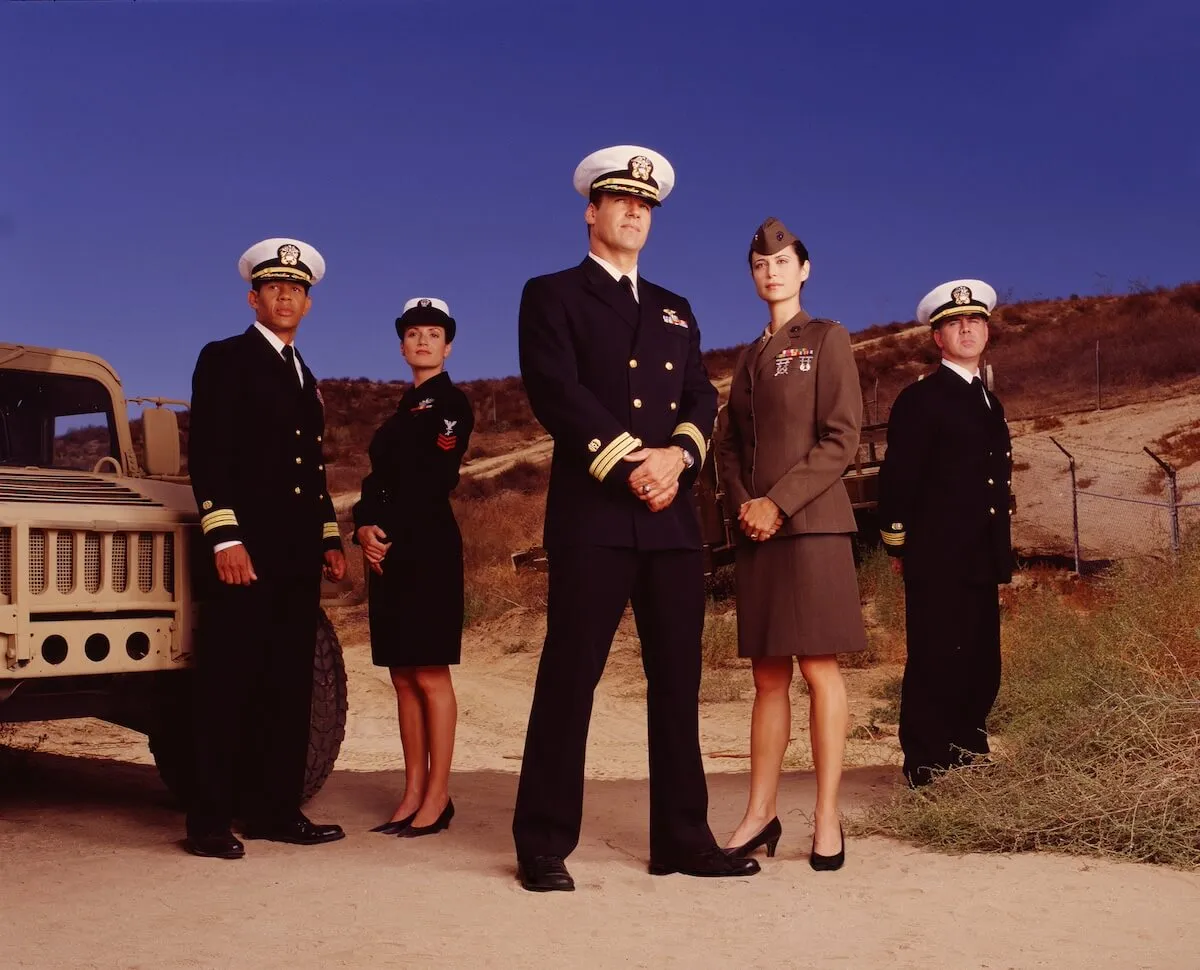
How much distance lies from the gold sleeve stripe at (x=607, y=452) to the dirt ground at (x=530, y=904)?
133 centimetres

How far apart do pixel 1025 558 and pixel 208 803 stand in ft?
37.3

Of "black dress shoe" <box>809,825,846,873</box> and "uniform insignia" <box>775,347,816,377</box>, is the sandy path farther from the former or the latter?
"uniform insignia" <box>775,347,816,377</box>

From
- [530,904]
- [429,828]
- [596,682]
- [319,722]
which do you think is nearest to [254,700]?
[319,722]

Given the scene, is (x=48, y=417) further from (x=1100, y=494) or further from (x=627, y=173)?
(x=1100, y=494)

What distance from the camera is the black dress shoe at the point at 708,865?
4.70 metres

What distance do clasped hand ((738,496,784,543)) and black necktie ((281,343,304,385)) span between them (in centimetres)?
194

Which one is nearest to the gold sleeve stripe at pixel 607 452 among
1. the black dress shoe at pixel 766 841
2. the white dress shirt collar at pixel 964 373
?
the black dress shoe at pixel 766 841

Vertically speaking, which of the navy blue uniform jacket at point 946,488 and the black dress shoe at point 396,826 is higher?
the navy blue uniform jacket at point 946,488

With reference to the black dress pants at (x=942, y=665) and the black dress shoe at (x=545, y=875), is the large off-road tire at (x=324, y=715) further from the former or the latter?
the black dress pants at (x=942, y=665)

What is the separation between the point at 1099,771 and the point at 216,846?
3285mm

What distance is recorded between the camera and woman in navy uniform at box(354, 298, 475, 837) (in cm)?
551

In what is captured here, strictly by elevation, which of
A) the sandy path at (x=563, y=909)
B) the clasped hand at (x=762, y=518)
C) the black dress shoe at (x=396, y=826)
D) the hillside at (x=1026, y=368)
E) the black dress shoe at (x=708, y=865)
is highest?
the hillside at (x=1026, y=368)

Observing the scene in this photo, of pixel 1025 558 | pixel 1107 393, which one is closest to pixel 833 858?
pixel 1025 558

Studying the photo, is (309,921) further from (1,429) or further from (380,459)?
(1,429)
